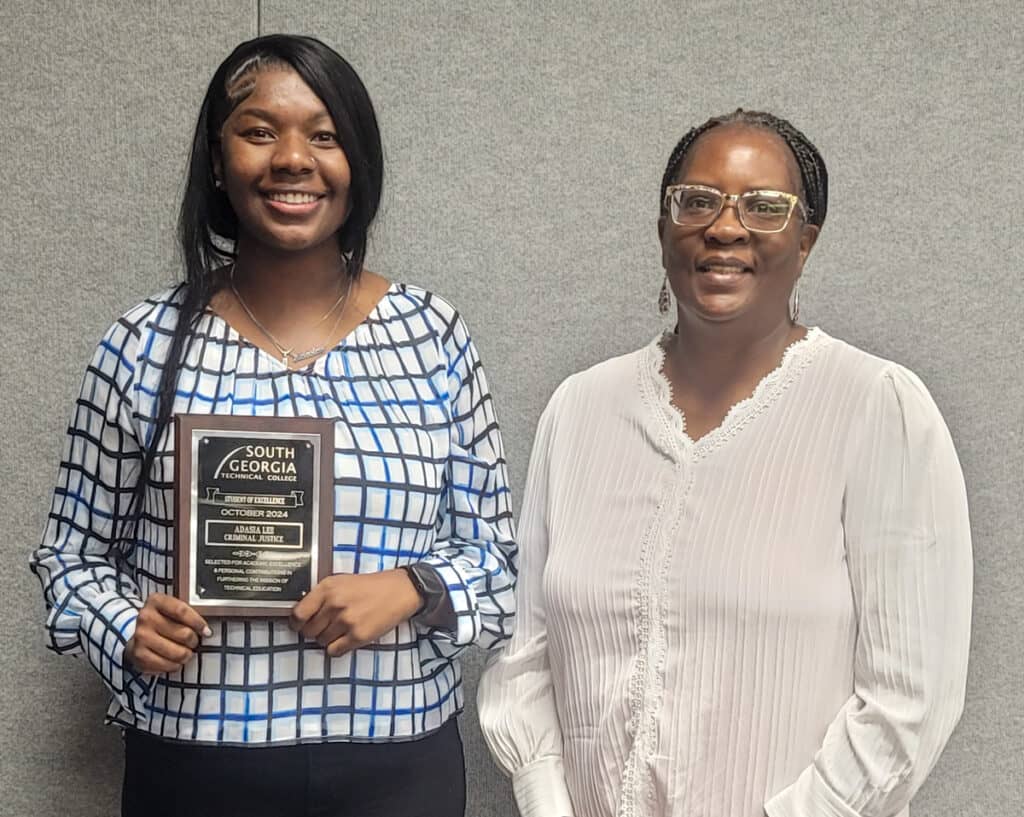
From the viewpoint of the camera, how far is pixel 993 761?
6.79ft

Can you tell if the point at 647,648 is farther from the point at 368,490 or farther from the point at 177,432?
the point at 177,432

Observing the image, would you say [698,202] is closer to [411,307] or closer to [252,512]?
[411,307]

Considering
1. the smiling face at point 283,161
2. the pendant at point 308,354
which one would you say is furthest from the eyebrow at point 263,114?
the pendant at point 308,354

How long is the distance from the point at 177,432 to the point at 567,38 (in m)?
1.06

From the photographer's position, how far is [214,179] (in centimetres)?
147

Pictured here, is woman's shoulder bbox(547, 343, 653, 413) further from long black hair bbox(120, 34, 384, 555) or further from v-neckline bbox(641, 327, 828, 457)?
long black hair bbox(120, 34, 384, 555)

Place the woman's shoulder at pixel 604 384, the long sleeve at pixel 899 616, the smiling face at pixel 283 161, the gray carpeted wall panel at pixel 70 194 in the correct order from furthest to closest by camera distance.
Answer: the gray carpeted wall panel at pixel 70 194, the woman's shoulder at pixel 604 384, the smiling face at pixel 283 161, the long sleeve at pixel 899 616

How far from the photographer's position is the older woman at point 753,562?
1.31 metres

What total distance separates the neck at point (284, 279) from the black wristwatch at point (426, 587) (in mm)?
335

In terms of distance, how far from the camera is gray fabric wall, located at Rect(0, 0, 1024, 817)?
2008mm

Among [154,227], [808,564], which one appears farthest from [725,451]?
[154,227]

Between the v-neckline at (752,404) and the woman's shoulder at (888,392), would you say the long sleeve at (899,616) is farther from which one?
the v-neckline at (752,404)

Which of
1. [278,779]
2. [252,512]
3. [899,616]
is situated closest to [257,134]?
[252,512]

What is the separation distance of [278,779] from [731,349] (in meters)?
0.70
